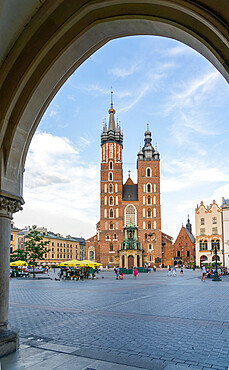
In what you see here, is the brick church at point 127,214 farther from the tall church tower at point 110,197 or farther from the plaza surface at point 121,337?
the plaza surface at point 121,337

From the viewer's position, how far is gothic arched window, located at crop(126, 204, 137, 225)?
81.5 meters

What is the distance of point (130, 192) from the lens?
284 ft

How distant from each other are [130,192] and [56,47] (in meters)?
81.0

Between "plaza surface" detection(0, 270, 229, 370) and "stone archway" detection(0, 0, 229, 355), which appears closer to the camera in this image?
"stone archway" detection(0, 0, 229, 355)

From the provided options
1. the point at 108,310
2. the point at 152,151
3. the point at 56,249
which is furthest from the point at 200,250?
the point at 108,310

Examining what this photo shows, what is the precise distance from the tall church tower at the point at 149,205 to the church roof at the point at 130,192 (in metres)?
2.93

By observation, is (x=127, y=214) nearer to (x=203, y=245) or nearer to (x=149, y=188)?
(x=149, y=188)

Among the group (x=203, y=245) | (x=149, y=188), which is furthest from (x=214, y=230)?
(x=149, y=188)

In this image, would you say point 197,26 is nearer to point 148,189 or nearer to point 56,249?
point 148,189

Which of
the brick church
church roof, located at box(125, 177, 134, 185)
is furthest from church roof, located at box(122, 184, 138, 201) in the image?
church roof, located at box(125, 177, 134, 185)

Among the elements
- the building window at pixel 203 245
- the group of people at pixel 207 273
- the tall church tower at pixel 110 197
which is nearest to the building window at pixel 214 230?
the building window at pixel 203 245

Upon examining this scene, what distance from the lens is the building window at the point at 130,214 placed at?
8150cm

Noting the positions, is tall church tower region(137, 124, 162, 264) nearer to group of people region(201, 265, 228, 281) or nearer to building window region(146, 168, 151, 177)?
building window region(146, 168, 151, 177)

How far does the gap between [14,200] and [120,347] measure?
3.79 metres
